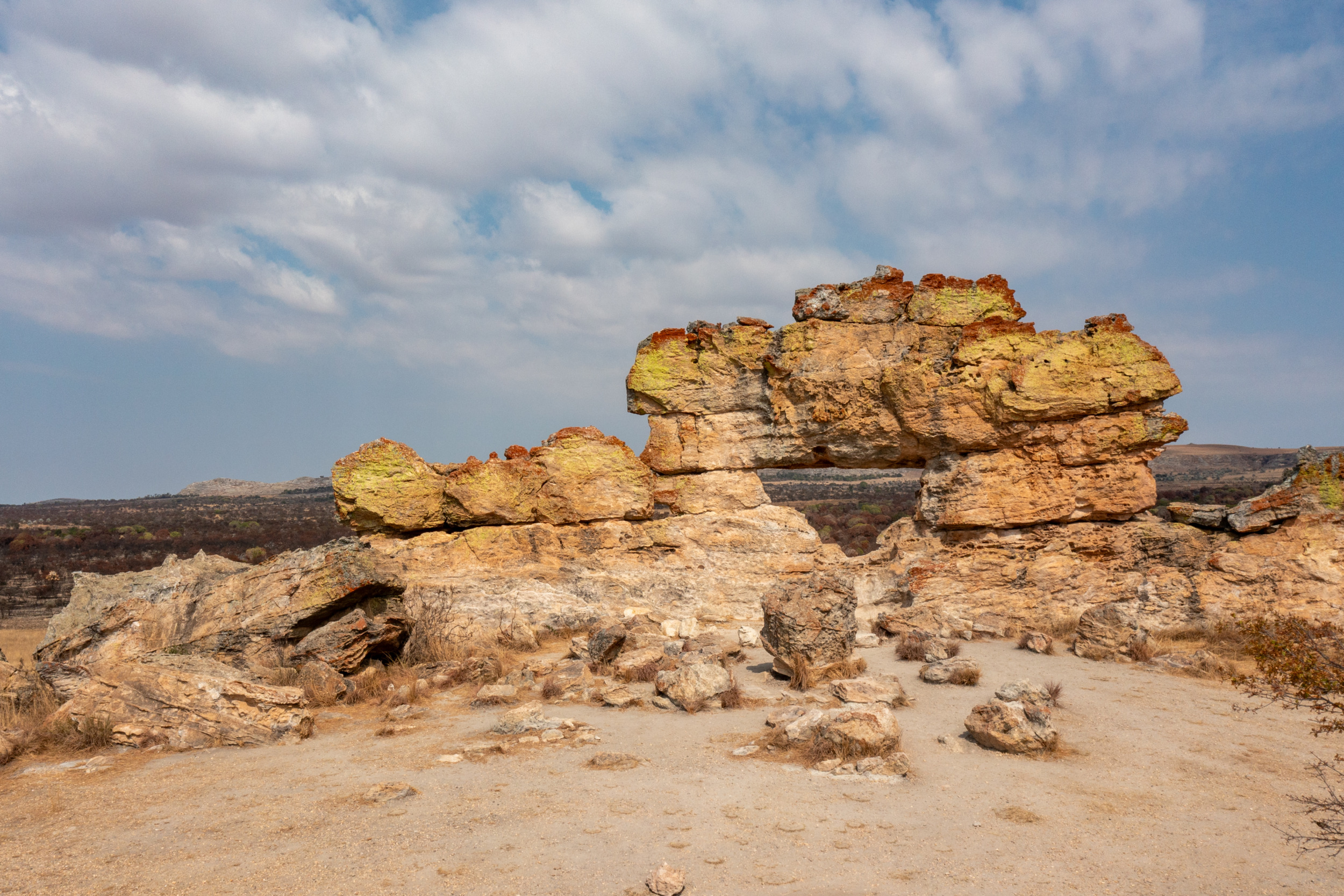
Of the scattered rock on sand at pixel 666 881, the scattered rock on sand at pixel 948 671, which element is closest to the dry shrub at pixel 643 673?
the scattered rock on sand at pixel 948 671

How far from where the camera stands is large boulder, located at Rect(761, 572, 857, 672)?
8.34 meters

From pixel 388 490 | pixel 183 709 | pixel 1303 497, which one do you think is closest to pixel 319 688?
pixel 183 709

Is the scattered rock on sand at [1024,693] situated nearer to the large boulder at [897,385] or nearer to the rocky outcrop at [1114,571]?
the rocky outcrop at [1114,571]

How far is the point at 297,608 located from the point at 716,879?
260 inches

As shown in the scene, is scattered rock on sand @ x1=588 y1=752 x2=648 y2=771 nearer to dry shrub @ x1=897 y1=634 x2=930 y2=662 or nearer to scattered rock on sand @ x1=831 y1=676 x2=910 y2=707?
scattered rock on sand @ x1=831 y1=676 x2=910 y2=707

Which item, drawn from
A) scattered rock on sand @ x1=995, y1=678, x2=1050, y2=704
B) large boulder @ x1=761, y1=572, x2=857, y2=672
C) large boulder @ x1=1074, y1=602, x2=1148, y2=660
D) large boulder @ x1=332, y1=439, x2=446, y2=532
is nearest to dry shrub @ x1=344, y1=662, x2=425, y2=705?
large boulder @ x1=332, y1=439, x2=446, y2=532

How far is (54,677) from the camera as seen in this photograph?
23.4 ft

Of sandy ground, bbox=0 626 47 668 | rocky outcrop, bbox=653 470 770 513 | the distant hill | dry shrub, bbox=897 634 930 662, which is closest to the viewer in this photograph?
dry shrub, bbox=897 634 930 662

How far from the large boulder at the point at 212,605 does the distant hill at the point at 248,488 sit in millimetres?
77499

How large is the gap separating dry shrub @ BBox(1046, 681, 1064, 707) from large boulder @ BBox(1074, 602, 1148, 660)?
5.98 feet

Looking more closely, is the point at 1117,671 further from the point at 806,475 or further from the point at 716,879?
the point at 806,475

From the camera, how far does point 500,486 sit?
12055 millimetres

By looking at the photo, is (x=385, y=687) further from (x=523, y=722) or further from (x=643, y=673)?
(x=643, y=673)

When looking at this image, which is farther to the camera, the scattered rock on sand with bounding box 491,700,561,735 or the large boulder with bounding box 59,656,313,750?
the scattered rock on sand with bounding box 491,700,561,735
